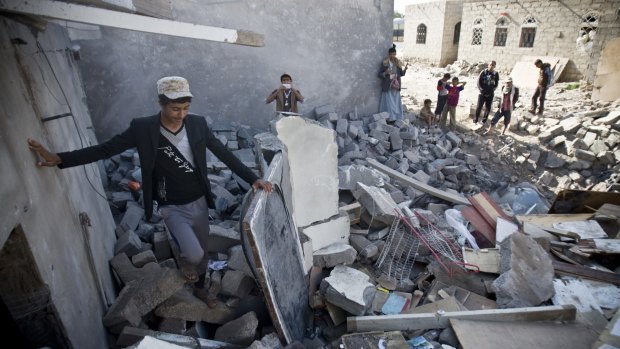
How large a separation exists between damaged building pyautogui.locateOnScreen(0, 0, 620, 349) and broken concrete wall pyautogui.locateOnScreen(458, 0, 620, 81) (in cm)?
1094

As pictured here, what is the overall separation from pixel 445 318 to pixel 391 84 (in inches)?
313

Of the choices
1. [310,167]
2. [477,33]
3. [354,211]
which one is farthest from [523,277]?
[477,33]

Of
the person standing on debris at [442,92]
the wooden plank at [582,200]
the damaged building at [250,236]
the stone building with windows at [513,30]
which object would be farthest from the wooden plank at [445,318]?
the stone building with windows at [513,30]

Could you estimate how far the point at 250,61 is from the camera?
829cm

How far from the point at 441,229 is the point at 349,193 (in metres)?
1.42

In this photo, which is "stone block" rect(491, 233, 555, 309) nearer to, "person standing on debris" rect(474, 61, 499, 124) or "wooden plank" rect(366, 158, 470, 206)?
"wooden plank" rect(366, 158, 470, 206)

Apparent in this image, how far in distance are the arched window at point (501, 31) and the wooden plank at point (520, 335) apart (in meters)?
19.6

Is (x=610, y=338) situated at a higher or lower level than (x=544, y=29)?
lower

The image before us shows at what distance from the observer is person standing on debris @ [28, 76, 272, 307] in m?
2.76

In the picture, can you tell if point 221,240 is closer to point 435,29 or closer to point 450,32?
point 450,32

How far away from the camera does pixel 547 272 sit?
12.4ft

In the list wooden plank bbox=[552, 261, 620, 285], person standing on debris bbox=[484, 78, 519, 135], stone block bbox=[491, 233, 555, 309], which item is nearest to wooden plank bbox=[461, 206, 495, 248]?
wooden plank bbox=[552, 261, 620, 285]

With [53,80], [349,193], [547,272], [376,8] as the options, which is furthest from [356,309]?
[376,8]

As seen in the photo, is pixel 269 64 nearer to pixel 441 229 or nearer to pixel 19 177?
pixel 441 229
